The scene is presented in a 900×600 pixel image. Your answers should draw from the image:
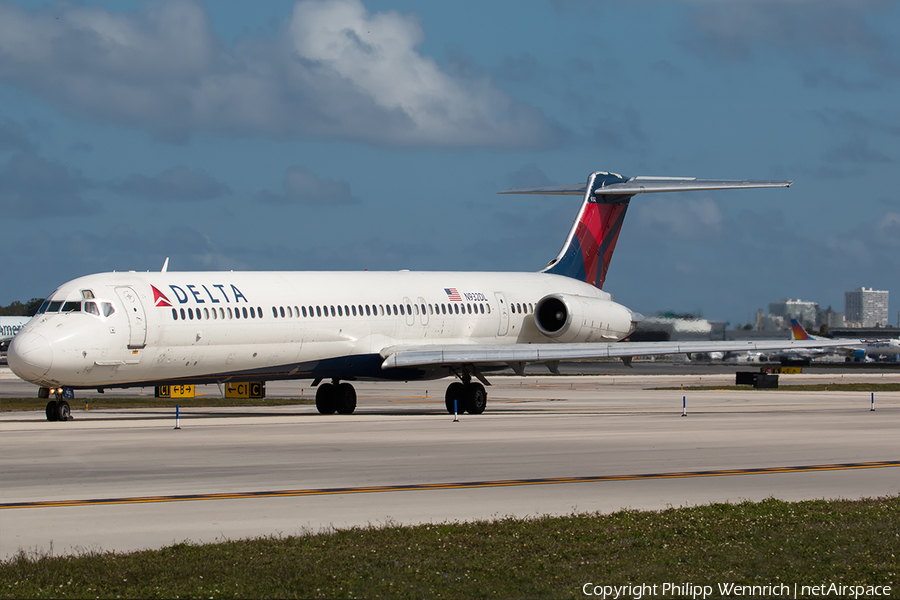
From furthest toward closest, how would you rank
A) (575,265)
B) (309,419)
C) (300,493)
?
(575,265) → (309,419) → (300,493)

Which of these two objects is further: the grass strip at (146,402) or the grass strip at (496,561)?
the grass strip at (146,402)

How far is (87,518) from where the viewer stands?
12.9 m

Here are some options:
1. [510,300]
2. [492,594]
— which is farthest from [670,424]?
[492,594]

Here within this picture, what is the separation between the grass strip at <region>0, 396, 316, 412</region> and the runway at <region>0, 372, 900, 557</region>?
817cm

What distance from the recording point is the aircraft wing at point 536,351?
110ft

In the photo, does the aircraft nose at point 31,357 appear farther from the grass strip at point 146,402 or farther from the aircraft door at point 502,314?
the aircraft door at point 502,314

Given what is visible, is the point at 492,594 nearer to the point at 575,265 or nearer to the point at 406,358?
the point at 406,358

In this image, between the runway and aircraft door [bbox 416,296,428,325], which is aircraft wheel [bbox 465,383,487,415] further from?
aircraft door [bbox 416,296,428,325]

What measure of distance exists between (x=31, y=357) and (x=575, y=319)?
18216 millimetres

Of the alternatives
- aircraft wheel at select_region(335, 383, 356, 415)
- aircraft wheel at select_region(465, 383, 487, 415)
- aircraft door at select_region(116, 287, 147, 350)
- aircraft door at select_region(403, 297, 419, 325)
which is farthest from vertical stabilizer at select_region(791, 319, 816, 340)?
aircraft door at select_region(116, 287, 147, 350)

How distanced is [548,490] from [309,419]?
17.2 metres

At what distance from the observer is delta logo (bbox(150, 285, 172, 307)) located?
29.1 meters

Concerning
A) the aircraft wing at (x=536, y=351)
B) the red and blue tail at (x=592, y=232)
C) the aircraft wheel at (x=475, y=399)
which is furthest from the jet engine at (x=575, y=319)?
the aircraft wheel at (x=475, y=399)

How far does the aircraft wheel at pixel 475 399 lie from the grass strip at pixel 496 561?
74.3ft
